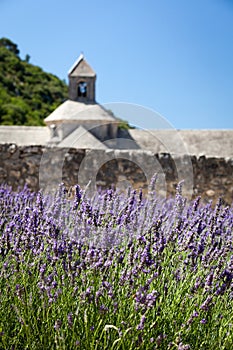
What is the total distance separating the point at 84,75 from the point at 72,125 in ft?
14.9

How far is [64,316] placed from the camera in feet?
5.85

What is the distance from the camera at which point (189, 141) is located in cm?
2564

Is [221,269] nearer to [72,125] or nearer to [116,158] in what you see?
[116,158]

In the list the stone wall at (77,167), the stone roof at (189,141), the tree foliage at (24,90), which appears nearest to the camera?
the stone wall at (77,167)

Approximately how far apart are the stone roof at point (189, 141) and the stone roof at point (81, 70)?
17.0 feet

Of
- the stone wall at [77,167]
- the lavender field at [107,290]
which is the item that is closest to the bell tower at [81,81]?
the stone wall at [77,167]

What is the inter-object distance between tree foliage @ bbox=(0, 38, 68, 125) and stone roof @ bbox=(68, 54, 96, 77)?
27.3 ft

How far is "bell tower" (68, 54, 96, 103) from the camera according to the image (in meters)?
28.7

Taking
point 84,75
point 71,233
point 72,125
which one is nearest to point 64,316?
point 71,233

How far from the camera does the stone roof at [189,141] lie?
2481 centimetres

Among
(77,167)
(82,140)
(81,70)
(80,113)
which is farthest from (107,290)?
(81,70)

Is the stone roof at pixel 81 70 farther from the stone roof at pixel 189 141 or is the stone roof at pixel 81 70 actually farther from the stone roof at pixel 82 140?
the stone roof at pixel 189 141

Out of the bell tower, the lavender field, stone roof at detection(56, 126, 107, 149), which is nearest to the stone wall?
the lavender field

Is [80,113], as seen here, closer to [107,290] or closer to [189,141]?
[189,141]
